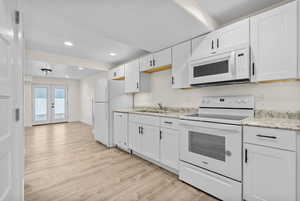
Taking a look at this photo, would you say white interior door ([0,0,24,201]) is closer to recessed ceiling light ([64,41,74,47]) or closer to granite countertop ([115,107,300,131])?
granite countertop ([115,107,300,131])

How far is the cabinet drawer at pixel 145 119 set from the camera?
2361 mm

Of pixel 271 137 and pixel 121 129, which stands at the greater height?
pixel 271 137

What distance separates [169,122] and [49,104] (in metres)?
7.03

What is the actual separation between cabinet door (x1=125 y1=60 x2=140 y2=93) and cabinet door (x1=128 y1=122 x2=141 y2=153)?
0.88 metres

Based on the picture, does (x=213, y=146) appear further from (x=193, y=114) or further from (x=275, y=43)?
(x=275, y=43)

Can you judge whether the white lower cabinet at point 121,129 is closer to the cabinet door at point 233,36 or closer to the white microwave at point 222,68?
the white microwave at point 222,68

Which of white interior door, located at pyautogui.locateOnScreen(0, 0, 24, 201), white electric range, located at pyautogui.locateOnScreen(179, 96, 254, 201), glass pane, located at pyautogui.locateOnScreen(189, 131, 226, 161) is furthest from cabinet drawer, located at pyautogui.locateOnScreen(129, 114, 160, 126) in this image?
white interior door, located at pyautogui.locateOnScreen(0, 0, 24, 201)

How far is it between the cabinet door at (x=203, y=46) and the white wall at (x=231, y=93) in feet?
1.93

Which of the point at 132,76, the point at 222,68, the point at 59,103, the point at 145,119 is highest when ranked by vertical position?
the point at 132,76

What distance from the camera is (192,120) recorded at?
1.84 m

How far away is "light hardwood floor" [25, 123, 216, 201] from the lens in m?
1.64

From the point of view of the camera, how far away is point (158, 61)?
273 centimetres

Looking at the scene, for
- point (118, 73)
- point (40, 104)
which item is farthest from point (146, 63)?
point (40, 104)

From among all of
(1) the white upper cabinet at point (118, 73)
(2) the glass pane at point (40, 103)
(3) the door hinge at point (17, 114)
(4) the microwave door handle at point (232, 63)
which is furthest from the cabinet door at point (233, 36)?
(2) the glass pane at point (40, 103)
